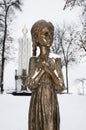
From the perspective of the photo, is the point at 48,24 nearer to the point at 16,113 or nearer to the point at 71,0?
the point at 71,0

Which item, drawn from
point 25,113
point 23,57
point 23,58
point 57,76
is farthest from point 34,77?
point 23,57

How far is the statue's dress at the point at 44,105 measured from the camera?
2.97 m

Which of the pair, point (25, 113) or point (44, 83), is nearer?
point (44, 83)

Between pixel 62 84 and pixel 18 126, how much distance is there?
565 cm

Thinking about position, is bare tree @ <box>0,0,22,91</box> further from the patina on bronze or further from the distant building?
the patina on bronze

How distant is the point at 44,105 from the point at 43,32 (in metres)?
0.66

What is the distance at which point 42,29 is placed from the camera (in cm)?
309

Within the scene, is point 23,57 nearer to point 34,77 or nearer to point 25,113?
point 25,113

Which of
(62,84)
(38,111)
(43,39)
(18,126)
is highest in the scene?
(43,39)

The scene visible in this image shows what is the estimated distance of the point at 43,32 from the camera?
3.10 metres

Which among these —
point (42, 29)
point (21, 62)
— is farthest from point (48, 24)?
point (21, 62)

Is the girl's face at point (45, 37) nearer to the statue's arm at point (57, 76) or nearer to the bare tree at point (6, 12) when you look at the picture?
the statue's arm at point (57, 76)

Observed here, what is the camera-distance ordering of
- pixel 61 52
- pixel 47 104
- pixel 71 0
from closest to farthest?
pixel 47 104 < pixel 71 0 < pixel 61 52

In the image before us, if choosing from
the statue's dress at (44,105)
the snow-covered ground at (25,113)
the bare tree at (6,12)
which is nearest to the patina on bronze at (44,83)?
the statue's dress at (44,105)
